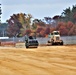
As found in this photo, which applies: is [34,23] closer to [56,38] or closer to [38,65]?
[56,38]

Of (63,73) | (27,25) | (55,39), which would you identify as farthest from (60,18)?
(63,73)

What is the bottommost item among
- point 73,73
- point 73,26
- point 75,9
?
point 73,73

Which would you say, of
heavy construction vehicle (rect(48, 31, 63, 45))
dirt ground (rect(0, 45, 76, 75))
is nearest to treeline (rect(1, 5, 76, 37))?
heavy construction vehicle (rect(48, 31, 63, 45))

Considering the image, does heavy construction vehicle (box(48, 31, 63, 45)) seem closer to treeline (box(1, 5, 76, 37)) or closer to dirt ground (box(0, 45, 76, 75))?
dirt ground (box(0, 45, 76, 75))

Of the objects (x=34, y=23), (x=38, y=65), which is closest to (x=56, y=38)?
(x=38, y=65)

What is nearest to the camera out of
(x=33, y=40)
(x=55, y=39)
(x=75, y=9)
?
(x=33, y=40)

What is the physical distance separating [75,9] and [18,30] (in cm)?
3454

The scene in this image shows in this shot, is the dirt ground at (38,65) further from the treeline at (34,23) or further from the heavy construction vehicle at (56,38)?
the treeline at (34,23)

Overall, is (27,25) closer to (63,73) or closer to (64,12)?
(64,12)

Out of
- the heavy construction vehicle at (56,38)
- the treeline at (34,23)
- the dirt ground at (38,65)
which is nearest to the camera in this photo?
the dirt ground at (38,65)

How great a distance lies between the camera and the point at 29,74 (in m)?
15.8

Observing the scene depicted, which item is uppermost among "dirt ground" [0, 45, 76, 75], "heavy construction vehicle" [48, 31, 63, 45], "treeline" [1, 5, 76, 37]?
"treeline" [1, 5, 76, 37]

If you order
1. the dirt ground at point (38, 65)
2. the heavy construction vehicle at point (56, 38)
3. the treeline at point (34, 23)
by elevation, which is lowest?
the dirt ground at point (38, 65)

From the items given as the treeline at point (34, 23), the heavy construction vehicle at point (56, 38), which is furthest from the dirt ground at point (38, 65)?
the treeline at point (34, 23)
